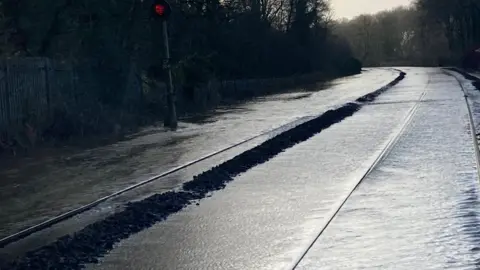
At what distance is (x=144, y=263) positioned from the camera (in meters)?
8.60

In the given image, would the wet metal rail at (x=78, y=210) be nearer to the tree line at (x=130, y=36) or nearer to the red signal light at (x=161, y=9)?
the red signal light at (x=161, y=9)

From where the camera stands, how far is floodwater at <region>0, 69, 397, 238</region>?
1230cm

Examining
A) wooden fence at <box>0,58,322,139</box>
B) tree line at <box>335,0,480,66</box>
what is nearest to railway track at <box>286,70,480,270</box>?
wooden fence at <box>0,58,322,139</box>

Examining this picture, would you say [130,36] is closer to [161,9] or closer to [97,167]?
[161,9]

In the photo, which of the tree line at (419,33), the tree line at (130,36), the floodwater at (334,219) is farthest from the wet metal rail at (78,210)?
the tree line at (419,33)

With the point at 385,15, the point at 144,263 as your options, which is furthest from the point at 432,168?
the point at 385,15

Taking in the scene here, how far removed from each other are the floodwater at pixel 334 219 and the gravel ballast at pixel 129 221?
223 millimetres

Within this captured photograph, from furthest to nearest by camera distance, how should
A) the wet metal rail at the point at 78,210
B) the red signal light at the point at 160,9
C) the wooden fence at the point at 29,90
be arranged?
the red signal light at the point at 160,9 < the wooden fence at the point at 29,90 < the wet metal rail at the point at 78,210

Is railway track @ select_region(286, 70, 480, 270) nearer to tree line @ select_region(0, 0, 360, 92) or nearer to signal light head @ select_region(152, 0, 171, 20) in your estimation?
signal light head @ select_region(152, 0, 171, 20)

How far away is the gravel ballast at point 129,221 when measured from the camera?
347 inches

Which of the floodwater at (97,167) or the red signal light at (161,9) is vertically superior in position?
the red signal light at (161,9)

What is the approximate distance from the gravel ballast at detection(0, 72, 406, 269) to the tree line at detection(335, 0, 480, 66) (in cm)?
7489

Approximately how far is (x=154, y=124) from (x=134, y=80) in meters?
4.05


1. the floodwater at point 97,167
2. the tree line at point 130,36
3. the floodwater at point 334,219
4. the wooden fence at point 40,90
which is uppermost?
the tree line at point 130,36
